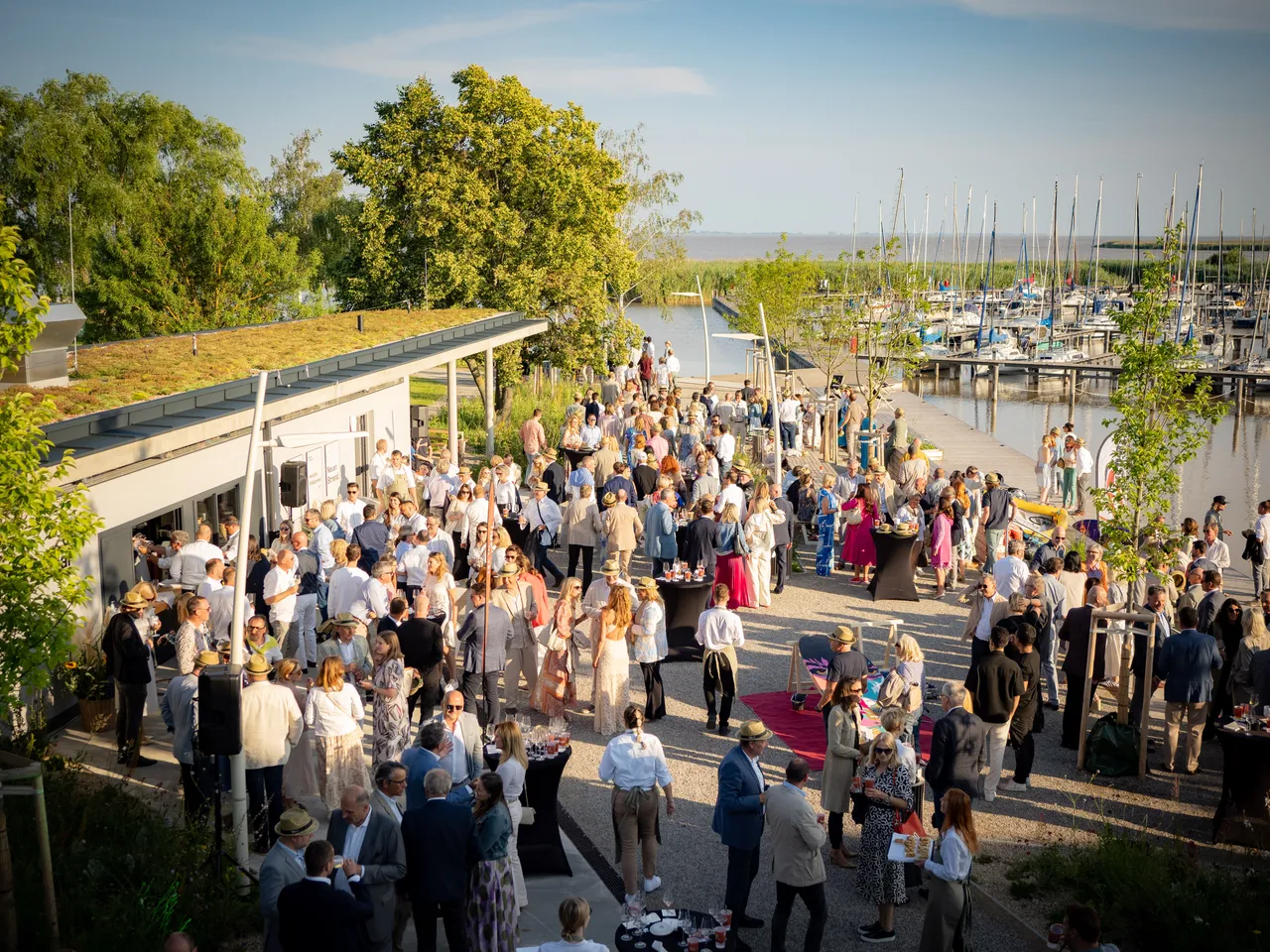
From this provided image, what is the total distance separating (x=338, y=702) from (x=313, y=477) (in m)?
9.40

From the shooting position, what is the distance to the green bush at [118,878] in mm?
6898

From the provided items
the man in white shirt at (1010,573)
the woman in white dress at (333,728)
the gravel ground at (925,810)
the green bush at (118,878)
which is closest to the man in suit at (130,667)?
the green bush at (118,878)

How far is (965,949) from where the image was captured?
275 inches

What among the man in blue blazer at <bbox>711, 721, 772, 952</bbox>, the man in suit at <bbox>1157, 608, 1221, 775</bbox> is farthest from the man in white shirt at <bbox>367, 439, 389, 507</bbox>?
the man in suit at <bbox>1157, 608, 1221, 775</bbox>

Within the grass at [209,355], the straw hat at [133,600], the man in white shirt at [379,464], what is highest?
the grass at [209,355]

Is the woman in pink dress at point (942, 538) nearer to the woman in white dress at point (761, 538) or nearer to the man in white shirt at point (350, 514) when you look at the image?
the woman in white dress at point (761, 538)

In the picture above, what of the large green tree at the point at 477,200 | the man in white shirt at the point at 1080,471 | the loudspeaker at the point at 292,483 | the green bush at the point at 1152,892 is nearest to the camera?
the green bush at the point at 1152,892

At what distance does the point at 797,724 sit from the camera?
1158 centimetres

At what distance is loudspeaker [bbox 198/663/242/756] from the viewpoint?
751 cm

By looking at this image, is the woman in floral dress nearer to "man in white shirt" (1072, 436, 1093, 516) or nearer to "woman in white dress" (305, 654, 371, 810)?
"woman in white dress" (305, 654, 371, 810)

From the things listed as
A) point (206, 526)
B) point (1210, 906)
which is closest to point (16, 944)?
point (206, 526)

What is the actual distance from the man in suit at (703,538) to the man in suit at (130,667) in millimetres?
6961

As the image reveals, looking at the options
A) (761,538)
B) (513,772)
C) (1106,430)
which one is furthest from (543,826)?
(1106,430)

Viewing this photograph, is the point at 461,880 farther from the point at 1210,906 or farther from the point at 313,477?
the point at 313,477
